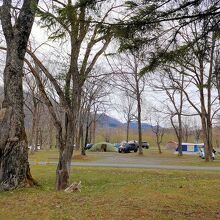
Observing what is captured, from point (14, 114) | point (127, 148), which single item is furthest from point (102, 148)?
point (14, 114)

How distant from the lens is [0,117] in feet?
27.4

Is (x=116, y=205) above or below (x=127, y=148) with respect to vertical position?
below

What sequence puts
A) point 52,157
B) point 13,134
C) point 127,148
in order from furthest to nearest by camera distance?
point 127,148, point 52,157, point 13,134

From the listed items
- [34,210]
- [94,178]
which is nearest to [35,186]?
[34,210]

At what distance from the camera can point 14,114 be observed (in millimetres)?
8398

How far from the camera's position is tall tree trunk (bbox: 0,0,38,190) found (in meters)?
8.22

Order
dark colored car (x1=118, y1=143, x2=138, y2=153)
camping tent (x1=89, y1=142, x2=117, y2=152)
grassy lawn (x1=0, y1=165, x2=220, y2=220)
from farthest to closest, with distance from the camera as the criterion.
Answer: camping tent (x1=89, y1=142, x2=117, y2=152), dark colored car (x1=118, y1=143, x2=138, y2=153), grassy lawn (x1=0, y1=165, x2=220, y2=220)

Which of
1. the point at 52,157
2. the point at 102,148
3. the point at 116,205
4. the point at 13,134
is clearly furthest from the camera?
the point at 102,148

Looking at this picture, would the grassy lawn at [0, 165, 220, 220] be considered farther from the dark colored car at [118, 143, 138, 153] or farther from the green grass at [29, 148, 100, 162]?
the dark colored car at [118, 143, 138, 153]

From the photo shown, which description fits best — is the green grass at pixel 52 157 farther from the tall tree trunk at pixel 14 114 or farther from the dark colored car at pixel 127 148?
the tall tree trunk at pixel 14 114

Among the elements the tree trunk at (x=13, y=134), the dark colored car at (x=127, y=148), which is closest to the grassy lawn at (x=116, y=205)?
the tree trunk at (x=13, y=134)

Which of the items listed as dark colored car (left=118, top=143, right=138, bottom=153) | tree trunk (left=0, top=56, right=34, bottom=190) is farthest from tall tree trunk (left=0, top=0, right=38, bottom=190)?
dark colored car (left=118, top=143, right=138, bottom=153)

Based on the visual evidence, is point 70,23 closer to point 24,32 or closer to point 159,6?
point 159,6

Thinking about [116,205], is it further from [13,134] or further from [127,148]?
[127,148]
